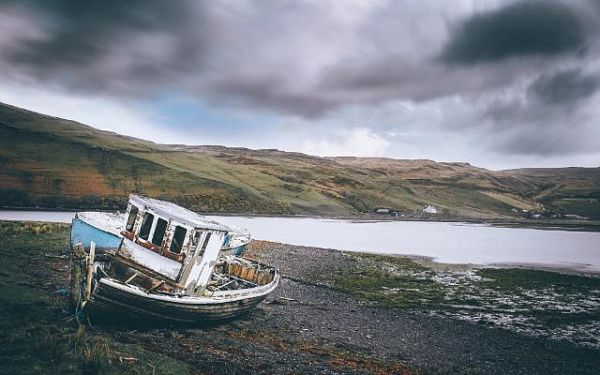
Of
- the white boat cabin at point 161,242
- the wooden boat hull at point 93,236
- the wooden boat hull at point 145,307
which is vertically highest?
the white boat cabin at point 161,242

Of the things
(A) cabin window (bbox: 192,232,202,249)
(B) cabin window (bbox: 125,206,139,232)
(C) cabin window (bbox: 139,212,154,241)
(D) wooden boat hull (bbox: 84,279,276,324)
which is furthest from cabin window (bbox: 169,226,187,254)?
(D) wooden boat hull (bbox: 84,279,276,324)

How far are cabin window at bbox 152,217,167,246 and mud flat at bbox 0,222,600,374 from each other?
365 cm

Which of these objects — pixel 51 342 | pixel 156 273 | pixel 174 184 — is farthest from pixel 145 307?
pixel 174 184

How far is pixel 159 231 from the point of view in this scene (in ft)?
59.5

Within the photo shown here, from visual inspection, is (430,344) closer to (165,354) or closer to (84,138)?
(165,354)

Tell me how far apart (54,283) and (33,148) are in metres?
111

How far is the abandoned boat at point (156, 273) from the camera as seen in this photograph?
52.1ft

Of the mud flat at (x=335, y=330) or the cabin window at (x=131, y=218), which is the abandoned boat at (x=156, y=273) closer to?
the cabin window at (x=131, y=218)

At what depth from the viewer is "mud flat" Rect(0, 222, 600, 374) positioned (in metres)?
14.4

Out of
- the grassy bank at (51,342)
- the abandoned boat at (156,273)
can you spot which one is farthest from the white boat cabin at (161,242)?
the grassy bank at (51,342)

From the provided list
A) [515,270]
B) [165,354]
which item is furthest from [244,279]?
[515,270]

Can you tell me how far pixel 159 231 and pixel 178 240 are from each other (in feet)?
3.06

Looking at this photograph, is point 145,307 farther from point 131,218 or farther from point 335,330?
point 335,330

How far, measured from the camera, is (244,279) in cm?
2467
